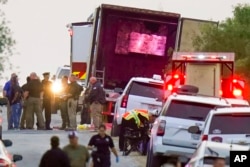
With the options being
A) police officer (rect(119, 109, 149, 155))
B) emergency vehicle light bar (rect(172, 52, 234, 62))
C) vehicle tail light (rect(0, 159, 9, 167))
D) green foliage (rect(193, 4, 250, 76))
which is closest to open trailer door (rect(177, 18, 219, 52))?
green foliage (rect(193, 4, 250, 76))

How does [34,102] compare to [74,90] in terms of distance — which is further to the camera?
[34,102]

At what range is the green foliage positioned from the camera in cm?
4057

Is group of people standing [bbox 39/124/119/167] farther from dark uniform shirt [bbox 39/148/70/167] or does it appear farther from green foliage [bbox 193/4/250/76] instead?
green foliage [bbox 193/4/250/76]

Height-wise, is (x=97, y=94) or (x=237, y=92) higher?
(x=237, y=92)

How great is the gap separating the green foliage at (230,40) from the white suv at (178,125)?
15.5 meters

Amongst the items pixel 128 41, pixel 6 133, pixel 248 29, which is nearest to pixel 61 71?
pixel 248 29

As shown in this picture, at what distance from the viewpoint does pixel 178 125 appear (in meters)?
21.5

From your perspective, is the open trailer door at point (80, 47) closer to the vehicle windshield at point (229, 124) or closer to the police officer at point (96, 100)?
the police officer at point (96, 100)

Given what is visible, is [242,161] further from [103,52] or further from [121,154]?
[103,52]

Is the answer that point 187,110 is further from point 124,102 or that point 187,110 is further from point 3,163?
point 124,102

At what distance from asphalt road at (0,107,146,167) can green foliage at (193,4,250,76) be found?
7.75 metres

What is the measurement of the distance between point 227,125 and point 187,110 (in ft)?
6.15

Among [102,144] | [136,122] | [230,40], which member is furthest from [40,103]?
[230,40]

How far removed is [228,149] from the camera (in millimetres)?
16094
